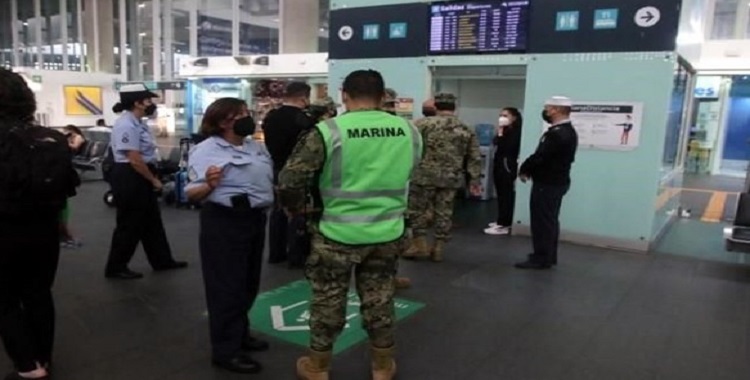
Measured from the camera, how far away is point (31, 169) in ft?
7.06

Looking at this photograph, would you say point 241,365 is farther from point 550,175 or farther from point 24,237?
point 550,175

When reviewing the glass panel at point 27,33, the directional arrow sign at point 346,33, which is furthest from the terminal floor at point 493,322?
the glass panel at point 27,33

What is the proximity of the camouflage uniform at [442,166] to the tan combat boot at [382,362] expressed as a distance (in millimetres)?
2288

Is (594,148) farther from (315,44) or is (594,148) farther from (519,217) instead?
(315,44)

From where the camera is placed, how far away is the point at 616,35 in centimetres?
512

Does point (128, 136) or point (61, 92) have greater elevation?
point (61, 92)

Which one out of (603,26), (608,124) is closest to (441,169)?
(608,124)

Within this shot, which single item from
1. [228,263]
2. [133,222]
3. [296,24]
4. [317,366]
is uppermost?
[296,24]

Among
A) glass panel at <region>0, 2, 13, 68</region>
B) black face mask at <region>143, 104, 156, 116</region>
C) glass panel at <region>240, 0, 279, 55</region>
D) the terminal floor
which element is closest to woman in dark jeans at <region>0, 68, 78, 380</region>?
the terminal floor

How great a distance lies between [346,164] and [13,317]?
152cm

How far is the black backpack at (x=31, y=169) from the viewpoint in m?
2.12

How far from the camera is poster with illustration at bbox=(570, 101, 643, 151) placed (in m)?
5.12

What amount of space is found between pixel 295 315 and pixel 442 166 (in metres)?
1.85

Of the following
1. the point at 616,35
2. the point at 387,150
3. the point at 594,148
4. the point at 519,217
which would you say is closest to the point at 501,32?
the point at 616,35
